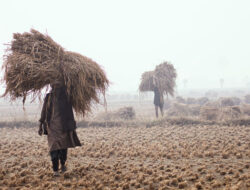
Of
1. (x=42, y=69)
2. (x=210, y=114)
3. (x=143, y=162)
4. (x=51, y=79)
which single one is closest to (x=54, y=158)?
(x=51, y=79)

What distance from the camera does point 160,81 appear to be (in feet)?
42.7

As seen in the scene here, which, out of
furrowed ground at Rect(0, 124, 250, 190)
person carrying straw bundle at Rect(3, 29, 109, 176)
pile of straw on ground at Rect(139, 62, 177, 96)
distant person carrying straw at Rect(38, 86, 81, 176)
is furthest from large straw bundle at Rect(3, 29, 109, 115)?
pile of straw on ground at Rect(139, 62, 177, 96)

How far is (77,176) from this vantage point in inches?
176

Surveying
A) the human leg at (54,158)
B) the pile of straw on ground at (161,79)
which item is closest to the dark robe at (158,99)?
the pile of straw on ground at (161,79)

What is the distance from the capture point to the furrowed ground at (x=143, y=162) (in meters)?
3.96

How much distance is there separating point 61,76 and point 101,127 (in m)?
6.62

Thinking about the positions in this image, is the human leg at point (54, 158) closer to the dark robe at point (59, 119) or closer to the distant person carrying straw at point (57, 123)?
the distant person carrying straw at point (57, 123)

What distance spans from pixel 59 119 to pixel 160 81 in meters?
9.15

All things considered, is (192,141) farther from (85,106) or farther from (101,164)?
(85,106)

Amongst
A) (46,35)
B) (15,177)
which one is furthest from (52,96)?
(15,177)

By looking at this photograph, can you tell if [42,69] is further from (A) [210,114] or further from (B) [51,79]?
(A) [210,114]

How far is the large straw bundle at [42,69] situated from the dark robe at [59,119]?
22 cm

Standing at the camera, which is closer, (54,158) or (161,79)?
(54,158)

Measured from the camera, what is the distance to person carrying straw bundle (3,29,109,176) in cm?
436
